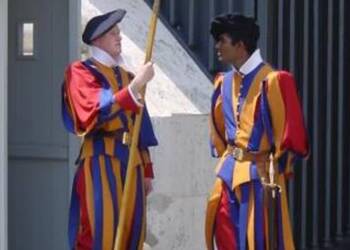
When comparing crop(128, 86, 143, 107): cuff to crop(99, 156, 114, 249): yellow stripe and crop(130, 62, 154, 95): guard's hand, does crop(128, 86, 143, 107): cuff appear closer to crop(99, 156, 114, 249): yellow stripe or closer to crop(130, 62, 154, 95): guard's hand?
crop(130, 62, 154, 95): guard's hand

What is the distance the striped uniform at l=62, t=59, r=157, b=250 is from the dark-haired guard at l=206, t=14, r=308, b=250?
18.0 inches

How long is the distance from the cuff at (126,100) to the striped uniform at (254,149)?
0.63 metres

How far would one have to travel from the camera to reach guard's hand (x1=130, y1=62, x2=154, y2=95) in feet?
18.9

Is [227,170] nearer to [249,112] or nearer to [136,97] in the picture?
[249,112]

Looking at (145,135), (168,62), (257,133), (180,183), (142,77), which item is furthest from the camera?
(168,62)

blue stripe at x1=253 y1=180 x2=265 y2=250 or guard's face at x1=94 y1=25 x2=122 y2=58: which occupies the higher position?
guard's face at x1=94 y1=25 x2=122 y2=58

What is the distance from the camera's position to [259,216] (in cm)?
611

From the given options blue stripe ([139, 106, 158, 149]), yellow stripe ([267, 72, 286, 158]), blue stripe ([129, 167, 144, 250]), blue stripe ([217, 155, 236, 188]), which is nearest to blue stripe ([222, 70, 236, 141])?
blue stripe ([217, 155, 236, 188])

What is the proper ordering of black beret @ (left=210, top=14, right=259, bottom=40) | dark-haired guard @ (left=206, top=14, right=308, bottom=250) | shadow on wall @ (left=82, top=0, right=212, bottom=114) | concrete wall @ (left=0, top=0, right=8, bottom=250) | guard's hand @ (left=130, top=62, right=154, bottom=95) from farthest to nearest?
1. shadow on wall @ (left=82, top=0, right=212, bottom=114)
2. black beret @ (left=210, top=14, right=259, bottom=40)
3. dark-haired guard @ (left=206, top=14, right=308, bottom=250)
4. concrete wall @ (left=0, top=0, right=8, bottom=250)
5. guard's hand @ (left=130, top=62, right=154, bottom=95)

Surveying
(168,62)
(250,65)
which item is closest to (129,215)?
(250,65)

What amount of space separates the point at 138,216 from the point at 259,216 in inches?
24.7

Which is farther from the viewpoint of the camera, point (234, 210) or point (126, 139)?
point (234, 210)

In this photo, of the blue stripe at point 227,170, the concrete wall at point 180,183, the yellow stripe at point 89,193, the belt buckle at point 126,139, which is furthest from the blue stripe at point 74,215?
the concrete wall at point 180,183

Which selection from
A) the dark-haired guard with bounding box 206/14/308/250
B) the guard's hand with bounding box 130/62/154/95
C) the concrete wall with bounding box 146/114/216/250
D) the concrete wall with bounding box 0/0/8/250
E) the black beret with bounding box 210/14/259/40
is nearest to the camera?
the guard's hand with bounding box 130/62/154/95
